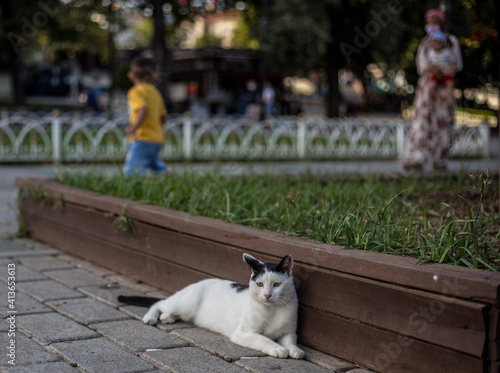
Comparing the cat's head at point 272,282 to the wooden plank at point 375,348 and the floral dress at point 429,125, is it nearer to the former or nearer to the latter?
the wooden plank at point 375,348

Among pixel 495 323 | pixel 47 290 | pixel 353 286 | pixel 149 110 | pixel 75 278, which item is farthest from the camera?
pixel 149 110

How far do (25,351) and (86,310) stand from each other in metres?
0.89

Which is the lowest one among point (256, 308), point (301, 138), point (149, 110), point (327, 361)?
point (327, 361)

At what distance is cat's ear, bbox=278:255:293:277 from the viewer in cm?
352

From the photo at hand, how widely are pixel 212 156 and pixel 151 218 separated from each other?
469 inches

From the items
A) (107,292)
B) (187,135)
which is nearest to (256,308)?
(107,292)

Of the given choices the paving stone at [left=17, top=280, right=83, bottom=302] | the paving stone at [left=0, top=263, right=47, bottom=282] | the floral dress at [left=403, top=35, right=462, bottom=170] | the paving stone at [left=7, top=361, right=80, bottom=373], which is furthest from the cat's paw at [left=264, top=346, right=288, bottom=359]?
the floral dress at [left=403, top=35, right=462, bottom=170]

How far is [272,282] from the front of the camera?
3490mm

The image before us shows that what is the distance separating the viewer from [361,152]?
18.6 metres

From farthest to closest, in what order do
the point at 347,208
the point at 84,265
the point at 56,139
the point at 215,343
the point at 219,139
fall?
the point at 219,139 < the point at 56,139 < the point at 84,265 < the point at 347,208 < the point at 215,343

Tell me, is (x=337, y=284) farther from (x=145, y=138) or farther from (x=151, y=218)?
(x=145, y=138)

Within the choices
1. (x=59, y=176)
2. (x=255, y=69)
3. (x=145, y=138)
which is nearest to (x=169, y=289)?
(x=59, y=176)

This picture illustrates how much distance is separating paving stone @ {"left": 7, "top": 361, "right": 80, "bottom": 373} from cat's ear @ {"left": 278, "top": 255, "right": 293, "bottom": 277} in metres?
1.12

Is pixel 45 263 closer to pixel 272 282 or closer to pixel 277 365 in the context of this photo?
pixel 272 282
